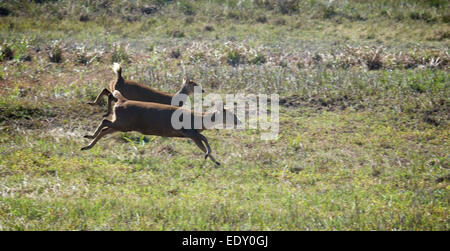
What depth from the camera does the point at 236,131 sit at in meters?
A: 10.8

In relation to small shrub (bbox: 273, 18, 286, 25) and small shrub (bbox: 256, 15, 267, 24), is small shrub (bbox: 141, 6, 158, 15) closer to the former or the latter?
small shrub (bbox: 256, 15, 267, 24)

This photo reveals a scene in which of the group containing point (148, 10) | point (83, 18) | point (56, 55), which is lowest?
point (83, 18)

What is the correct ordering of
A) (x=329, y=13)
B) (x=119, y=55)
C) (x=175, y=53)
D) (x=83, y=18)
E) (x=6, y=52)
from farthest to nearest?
(x=329, y=13) < (x=83, y=18) < (x=175, y=53) < (x=119, y=55) < (x=6, y=52)

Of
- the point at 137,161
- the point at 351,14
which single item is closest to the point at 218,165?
the point at 137,161

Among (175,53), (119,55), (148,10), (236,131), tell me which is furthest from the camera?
(148,10)

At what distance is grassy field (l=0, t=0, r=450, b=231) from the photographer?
7.03m

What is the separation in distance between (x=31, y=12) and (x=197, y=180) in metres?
14.0

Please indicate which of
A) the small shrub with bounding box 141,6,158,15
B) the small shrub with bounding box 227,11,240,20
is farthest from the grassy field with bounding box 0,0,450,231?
the small shrub with bounding box 141,6,158,15

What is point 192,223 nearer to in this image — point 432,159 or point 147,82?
point 432,159

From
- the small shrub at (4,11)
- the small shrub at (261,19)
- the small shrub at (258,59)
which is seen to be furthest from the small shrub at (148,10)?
the small shrub at (258,59)

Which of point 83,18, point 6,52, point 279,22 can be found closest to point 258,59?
point 279,22

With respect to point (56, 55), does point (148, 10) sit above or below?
below

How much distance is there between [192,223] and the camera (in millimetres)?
6637

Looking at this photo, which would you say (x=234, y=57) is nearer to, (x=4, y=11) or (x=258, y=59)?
(x=258, y=59)
